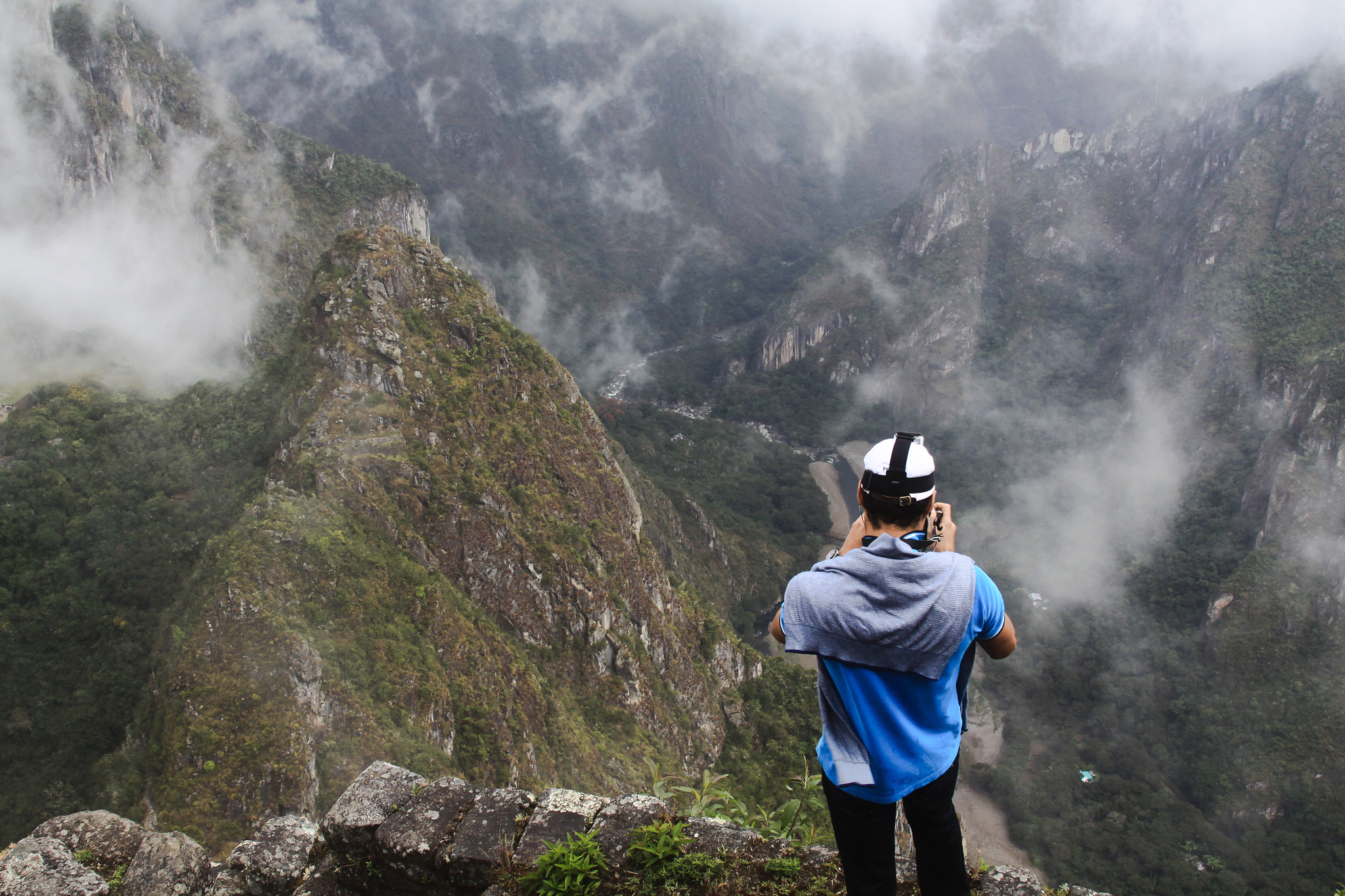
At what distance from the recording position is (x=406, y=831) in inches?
268

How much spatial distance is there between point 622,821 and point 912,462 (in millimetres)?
4482

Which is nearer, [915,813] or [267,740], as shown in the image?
[915,813]

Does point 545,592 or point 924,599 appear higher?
point 545,592

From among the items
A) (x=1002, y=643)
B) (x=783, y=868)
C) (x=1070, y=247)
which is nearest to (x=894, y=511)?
(x=1002, y=643)

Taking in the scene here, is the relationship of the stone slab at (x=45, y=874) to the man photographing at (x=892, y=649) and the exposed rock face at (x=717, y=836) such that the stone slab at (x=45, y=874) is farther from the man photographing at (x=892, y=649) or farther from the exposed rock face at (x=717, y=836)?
the man photographing at (x=892, y=649)

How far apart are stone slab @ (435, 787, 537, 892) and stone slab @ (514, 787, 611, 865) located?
4.7 inches

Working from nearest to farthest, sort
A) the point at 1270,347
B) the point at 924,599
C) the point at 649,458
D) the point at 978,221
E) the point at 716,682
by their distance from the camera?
the point at 924,599, the point at 716,682, the point at 1270,347, the point at 649,458, the point at 978,221

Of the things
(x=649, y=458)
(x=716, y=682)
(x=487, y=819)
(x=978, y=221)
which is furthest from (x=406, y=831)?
(x=978, y=221)

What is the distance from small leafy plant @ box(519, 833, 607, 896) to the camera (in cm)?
584

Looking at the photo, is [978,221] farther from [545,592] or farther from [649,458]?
[545,592]

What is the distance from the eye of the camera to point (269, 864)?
7.32 meters

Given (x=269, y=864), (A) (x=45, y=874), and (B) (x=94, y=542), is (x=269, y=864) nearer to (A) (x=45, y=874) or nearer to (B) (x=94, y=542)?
(A) (x=45, y=874)

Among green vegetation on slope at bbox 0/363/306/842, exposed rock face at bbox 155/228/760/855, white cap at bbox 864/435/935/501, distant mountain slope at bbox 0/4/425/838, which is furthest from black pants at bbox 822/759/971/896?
distant mountain slope at bbox 0/4/425/838

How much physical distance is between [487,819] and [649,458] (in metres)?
111
